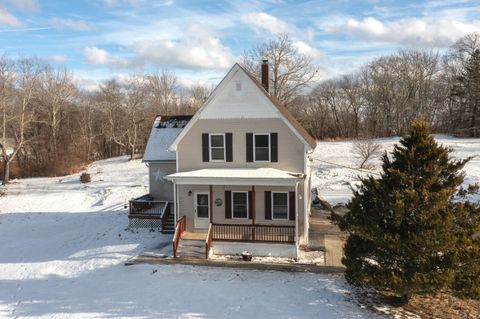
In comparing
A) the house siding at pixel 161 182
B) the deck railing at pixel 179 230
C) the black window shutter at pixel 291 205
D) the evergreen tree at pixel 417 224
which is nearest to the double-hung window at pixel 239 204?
the black window shutter at pixel 291 205

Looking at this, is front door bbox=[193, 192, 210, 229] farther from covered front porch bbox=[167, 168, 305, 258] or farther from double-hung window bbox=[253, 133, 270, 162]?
double-hung window bbox=[253, 133, 270, 162]

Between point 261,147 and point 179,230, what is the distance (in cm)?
502

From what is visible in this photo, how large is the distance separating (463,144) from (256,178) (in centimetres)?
3636

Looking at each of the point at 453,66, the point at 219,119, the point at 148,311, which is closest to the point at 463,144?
the point at 453,66

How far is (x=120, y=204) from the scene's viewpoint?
26969 mm

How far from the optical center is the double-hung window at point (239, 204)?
58.5ft

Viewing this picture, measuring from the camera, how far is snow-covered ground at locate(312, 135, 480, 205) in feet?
92.0

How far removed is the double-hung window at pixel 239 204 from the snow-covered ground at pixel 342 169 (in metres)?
9.32

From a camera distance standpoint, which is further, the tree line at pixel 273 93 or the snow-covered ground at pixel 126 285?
the tree line at pixel 273 93

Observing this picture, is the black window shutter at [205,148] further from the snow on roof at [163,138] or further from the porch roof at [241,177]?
the snow on roof at [163,138]

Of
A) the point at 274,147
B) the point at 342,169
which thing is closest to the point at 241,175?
the point at 274,147

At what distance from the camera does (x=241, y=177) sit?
1623 centimetres

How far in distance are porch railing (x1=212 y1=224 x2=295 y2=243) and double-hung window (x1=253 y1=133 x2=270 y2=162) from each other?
3.00m

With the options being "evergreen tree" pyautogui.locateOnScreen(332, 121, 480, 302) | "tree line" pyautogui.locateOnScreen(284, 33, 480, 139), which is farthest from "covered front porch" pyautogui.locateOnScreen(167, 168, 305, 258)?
"tree line" pyautogui.locateOnScreen(284, 33, 480, 139)
